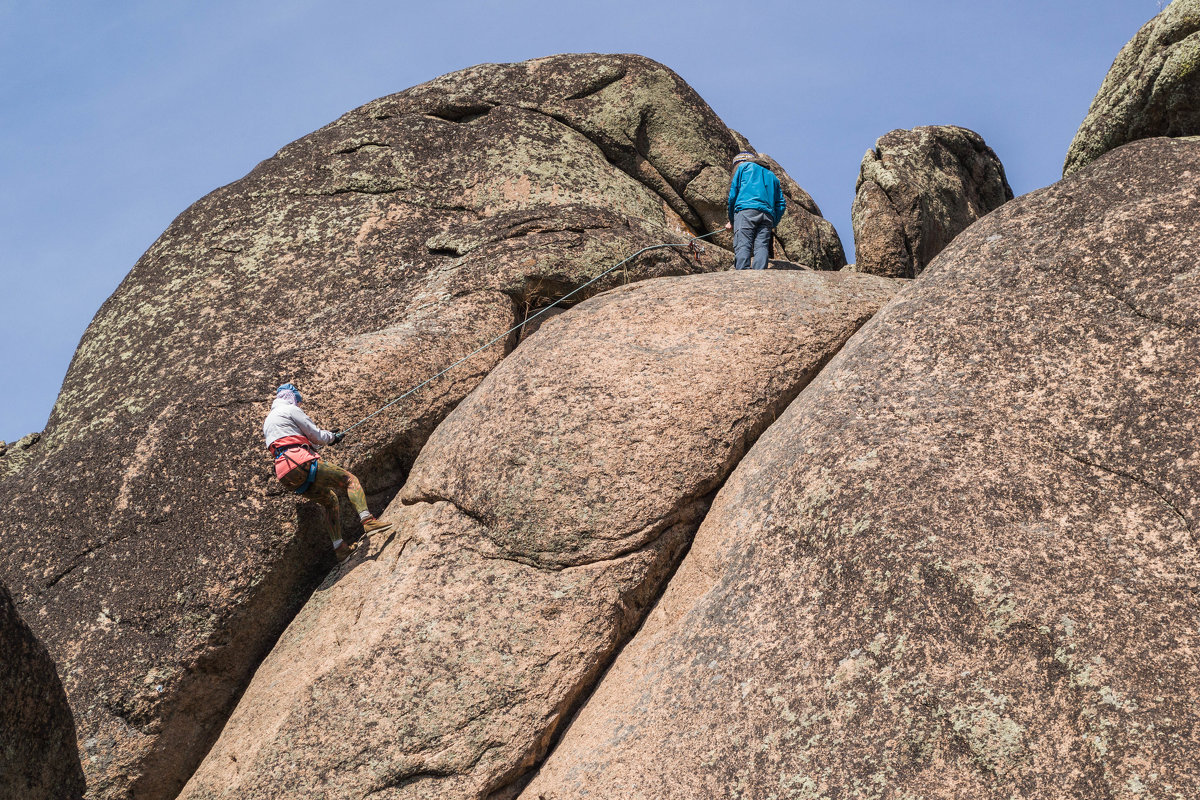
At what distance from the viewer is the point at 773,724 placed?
25.2ft

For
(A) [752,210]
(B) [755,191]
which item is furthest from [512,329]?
(B) [755,191]

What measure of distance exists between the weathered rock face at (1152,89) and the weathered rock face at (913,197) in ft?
15.2

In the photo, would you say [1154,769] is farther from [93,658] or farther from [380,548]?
[93,658]

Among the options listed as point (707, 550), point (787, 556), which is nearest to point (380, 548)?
point (707, 550)

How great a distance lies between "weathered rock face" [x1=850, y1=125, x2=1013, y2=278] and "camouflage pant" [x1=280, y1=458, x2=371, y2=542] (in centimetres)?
938

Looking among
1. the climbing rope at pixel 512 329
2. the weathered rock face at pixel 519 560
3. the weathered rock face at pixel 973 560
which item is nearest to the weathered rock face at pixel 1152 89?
the weathered rock face at pixel 973 560

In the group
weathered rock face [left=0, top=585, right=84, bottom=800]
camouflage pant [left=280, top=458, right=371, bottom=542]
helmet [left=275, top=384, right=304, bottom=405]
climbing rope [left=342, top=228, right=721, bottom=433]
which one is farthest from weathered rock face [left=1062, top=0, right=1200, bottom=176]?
weathered rock face [left=0, top=585, right=84, bottom=800]

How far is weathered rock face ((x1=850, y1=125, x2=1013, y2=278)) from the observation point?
53.9 feet

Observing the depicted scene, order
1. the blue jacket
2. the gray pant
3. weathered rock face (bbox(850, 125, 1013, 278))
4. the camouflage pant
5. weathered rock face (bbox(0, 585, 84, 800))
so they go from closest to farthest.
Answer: weathered rock face (bbox(0, 585, 84, 800)) < the camouflage pant < the gray pant < the blue jacket < weathered rock face (bbox(850, 125, 1013, 278))

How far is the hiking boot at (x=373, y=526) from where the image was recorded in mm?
10977

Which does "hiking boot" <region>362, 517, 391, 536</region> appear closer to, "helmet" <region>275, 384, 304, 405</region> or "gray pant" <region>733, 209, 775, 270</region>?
"helmet" <region>275, 384, 304, 405</region>

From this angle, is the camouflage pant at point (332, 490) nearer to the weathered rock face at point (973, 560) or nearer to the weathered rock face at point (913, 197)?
the weathered rock face at point (973, 560)

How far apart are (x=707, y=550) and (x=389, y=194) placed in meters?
8.23

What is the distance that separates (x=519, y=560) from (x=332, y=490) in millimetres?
2405
